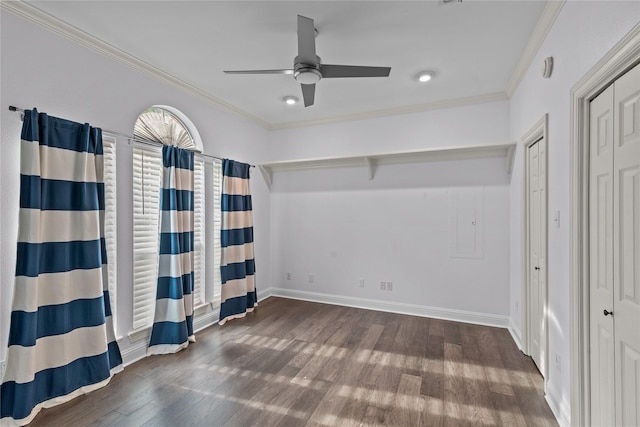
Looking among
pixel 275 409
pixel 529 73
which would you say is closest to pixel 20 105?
pixel 275 409

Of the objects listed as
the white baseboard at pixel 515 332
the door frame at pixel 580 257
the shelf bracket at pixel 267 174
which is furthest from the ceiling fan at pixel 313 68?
the white baseboard at pixel 515 332

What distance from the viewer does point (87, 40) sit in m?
2.28

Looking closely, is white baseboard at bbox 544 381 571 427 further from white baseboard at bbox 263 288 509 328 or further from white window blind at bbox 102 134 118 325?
white window blind at bbox 102 134 118 325

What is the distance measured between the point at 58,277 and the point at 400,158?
144 inches

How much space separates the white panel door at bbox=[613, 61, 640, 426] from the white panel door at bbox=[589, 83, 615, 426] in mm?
44

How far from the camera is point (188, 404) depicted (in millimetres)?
2086

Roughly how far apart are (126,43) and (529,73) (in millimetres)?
3533

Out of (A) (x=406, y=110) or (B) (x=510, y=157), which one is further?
(A) (x=406, y=110)

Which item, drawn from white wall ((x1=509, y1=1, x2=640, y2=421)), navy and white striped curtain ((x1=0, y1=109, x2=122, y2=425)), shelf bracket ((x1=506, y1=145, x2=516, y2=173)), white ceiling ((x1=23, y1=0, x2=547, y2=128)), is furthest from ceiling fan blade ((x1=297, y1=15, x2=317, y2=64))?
shelf bracket ((x1=506, y1=145, x2=516, y2=173))

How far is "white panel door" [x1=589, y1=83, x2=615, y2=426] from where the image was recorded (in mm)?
1437

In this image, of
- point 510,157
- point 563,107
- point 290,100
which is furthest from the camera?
point 290,100

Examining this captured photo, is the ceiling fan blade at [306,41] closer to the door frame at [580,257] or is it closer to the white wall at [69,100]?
the door frame at [580,257]

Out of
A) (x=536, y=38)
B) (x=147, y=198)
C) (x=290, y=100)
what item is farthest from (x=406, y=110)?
(x=147, y=198)

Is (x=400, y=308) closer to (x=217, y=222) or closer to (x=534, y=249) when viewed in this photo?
(x=534, y=249)
